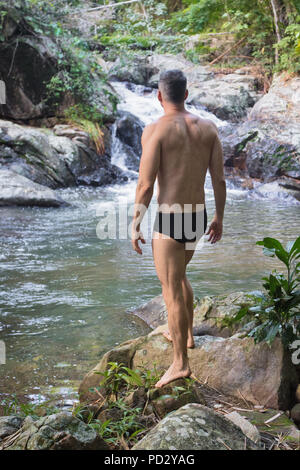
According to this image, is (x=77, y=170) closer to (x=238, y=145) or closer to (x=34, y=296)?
(x=238, y=145)

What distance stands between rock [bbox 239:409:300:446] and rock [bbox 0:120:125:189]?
404 inches

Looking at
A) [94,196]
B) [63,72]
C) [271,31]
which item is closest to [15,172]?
[94,196]

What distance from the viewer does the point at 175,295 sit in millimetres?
2828

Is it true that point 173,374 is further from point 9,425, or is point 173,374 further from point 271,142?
point 271,142

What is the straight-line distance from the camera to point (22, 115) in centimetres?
1395

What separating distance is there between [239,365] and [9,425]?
1442mm

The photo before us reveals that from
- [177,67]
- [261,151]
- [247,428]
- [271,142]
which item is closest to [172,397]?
[247,428]

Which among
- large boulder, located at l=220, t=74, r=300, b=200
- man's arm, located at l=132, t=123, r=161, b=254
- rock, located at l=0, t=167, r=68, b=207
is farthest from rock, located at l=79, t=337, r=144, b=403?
large boulder, located at l=220, t=74, r=300, b=200

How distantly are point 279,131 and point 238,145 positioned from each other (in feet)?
4.29

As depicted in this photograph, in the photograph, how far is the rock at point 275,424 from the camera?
7.41 ft

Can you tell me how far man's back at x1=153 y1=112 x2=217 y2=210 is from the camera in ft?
9.00

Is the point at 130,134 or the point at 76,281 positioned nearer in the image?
the point at 76,281

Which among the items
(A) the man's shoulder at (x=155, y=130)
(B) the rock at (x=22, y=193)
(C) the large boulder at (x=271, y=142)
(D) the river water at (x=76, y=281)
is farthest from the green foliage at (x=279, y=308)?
(C) the large boulder at (x=271, y=142)

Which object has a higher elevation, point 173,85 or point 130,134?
point 173,85
